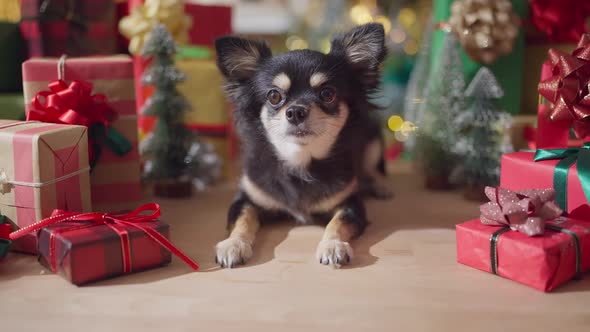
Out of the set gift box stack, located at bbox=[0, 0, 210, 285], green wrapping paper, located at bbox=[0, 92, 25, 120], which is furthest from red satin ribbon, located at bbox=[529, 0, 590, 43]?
green wrapping paper, located at bbox=[0, 92, 25, 120]

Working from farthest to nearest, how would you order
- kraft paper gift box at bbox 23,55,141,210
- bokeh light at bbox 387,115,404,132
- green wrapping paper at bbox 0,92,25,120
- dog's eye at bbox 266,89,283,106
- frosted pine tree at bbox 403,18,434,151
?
bokeh light at bbox 387,115,404,132, frosted pine tree at bbox 403,18,434,151, green wrapping paper at bbox 0,92,25,120, kraft paper gift box at bbox 23,55,141,210, dog's eye at bbox 266,89,283,106

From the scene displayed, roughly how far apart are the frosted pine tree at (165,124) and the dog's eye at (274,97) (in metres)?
0.64

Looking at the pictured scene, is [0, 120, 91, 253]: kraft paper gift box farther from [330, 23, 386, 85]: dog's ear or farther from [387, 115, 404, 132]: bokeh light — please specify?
[387, 115, 404, 132]: bokeh light

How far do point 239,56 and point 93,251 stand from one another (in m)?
Answer: 0.84

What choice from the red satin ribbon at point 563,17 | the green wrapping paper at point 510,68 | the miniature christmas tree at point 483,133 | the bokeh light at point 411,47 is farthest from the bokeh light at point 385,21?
the miniature christmas tree at point 483,133

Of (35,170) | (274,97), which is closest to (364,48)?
(274,97)

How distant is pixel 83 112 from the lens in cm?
184

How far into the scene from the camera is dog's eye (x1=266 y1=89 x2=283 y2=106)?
5.79ft

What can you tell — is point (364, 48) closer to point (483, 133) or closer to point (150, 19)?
point (483, 133)

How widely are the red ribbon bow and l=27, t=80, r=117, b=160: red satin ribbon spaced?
1.56 metres

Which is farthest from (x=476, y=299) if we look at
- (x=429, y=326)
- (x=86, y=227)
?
(x=86, y=227)

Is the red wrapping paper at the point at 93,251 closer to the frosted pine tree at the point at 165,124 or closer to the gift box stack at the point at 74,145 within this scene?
the gift box stack at the point at 74,145

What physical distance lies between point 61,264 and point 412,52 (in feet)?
9.58

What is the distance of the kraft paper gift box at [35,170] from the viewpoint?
1503 mm
